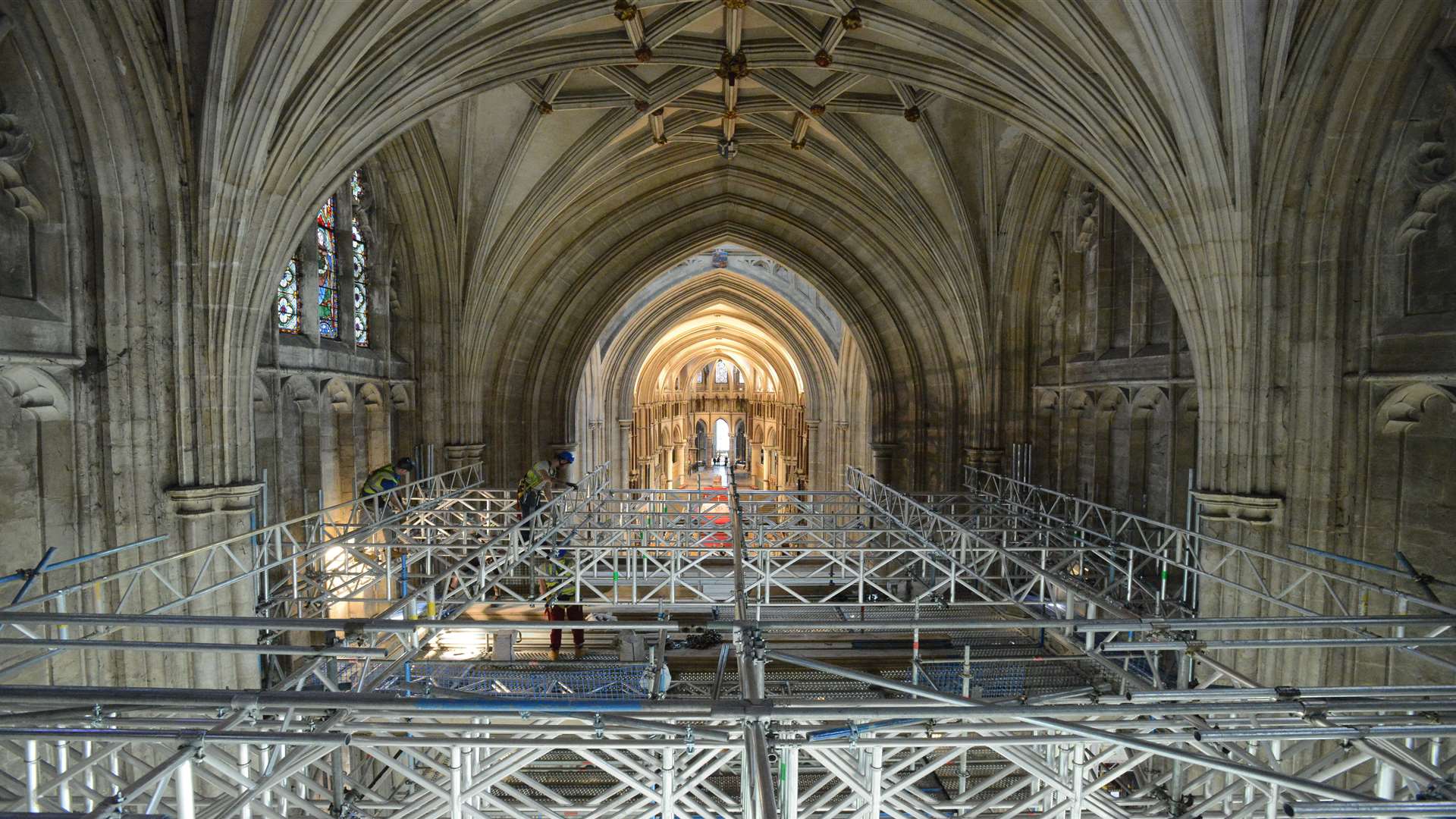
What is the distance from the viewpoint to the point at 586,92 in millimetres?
14820

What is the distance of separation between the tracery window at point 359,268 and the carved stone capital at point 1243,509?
14.0 meters

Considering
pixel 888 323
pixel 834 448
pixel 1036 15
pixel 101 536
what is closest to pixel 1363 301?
pixel 1036 15

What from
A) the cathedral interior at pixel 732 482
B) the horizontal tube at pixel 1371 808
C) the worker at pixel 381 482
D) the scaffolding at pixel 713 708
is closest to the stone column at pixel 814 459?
the cathedral interior at pixel 732 482

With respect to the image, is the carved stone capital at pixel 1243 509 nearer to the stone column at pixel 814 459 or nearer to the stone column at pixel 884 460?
the stone column at pixel 884 460

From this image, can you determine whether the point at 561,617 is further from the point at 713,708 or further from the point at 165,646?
the point at 713,708

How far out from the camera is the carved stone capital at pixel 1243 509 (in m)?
8.80

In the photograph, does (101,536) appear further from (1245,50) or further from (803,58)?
(1245,50)

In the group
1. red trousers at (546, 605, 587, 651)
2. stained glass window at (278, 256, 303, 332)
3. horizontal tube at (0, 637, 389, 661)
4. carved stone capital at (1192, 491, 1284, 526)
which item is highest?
stained glass window at (278, 256, 303, 332)

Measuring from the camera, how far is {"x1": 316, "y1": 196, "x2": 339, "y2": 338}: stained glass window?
514 inches

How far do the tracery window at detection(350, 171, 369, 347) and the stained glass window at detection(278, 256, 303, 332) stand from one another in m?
1.73

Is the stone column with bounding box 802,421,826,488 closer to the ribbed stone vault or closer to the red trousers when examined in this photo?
the ribbed stone vault

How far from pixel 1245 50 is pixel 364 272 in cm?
1445

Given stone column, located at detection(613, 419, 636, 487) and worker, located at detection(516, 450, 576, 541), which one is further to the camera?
stone column, located at detection(613, 419, 636, 487)

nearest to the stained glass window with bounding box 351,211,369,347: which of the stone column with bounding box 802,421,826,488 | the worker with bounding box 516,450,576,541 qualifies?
the worker with bounding box 516,450,576,541
